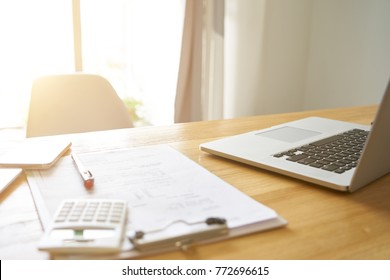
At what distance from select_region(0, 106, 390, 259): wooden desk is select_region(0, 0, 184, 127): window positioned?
6.77 feet

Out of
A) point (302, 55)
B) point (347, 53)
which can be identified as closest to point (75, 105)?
point (347, 53)

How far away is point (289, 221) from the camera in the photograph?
0.54m

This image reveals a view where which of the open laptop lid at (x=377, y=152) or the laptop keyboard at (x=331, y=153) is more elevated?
the open laptop lid at (x=377, y=152)

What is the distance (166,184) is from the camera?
63 cm

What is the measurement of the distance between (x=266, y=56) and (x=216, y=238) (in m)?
2.70

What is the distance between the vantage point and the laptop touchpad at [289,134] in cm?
86

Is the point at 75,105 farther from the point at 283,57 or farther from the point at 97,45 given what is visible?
the point at 283,57

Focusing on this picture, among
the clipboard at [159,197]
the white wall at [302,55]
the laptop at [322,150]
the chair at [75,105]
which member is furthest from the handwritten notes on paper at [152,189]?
the white wall at [302,55]

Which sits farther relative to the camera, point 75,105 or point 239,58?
point 239,58

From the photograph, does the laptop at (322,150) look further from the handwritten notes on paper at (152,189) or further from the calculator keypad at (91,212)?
the calculator keypad at (91,212)

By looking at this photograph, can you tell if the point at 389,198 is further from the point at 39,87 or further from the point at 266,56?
the point at 266,56

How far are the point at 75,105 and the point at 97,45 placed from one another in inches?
67.1

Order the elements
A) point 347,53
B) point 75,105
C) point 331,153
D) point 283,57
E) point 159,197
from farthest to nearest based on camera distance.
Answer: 1. point 283,57
2. point 347,53
3. point 75,105
4. point 331,153
5. point 159,197

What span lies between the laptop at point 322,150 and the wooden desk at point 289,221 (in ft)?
0.06
